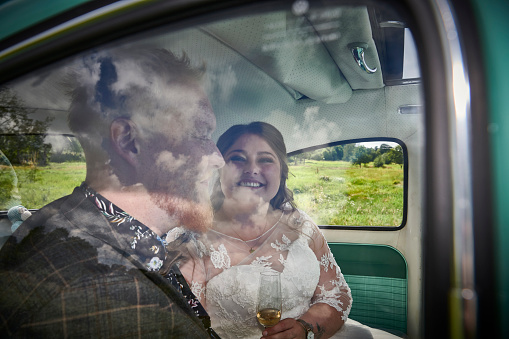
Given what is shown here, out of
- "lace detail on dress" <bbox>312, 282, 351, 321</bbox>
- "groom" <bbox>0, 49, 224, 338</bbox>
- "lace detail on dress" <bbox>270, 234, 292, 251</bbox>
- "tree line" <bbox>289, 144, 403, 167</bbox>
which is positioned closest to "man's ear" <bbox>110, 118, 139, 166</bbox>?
"groom" <bbox>0, 49, 224, 338</bbox>

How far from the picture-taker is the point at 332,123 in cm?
168

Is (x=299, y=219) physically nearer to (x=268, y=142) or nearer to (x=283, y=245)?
(x=283, y=245)

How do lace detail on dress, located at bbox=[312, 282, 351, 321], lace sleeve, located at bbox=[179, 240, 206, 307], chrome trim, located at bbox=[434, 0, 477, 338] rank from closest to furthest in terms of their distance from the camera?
chrome trim, located at bbox=[434, 0, 477, 338] < lace sleeve, located at bbox=[179, 240, 206, 307] < lace detail on dress, located at bbox=[312, 282, 351, 321]

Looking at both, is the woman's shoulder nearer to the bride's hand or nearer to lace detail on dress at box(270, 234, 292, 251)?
lace detail on dress at box(270, 234, 292, 251)

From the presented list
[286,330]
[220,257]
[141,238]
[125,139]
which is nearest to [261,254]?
[220,257]

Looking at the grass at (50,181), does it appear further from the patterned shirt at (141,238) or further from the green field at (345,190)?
the green field at (345,190)

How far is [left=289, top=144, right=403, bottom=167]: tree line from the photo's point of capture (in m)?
1.57

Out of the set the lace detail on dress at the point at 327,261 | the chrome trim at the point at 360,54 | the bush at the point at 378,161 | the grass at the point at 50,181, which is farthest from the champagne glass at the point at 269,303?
the chrome trim at the point at 360,54

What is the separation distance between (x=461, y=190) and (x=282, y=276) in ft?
4.02

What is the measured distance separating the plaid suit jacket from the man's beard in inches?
7.6

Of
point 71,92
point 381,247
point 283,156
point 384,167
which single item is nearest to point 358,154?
point 384,167

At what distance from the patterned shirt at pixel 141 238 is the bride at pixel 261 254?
283 mm

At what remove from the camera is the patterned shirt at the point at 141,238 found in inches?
42.4

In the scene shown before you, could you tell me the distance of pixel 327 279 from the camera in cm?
194
